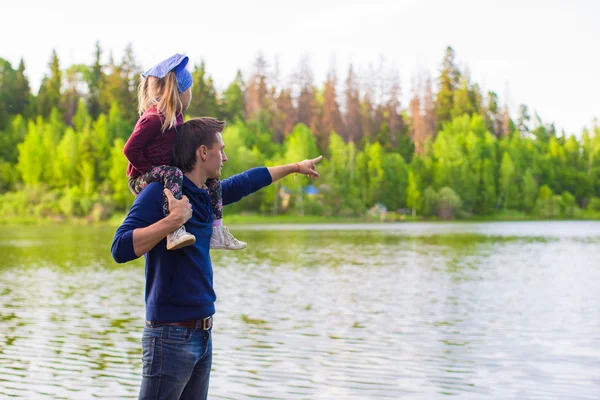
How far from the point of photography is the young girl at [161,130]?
3350 mm

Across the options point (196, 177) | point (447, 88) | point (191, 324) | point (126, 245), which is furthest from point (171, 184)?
point (447, 88)

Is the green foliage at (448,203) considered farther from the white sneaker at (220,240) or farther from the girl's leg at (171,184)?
the girl's leg at (171,184)

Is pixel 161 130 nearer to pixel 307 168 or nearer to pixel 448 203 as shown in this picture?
pixel 307 168

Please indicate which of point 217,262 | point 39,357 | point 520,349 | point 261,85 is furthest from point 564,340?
point 261,85

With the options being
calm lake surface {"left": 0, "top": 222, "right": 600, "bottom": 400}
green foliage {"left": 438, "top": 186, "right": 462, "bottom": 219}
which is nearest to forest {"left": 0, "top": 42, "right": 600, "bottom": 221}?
green foliage {"left": 438, "top": 186, "right": 462, "bottom": 219}

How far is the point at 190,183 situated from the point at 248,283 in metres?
17.7

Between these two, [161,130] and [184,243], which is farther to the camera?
[161,130]

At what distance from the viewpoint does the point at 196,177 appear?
3512 mm

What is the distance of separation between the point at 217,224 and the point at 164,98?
26.2 inches

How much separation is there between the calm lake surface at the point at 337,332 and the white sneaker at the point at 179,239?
16.2 feet

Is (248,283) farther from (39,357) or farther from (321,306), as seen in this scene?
(39,357)

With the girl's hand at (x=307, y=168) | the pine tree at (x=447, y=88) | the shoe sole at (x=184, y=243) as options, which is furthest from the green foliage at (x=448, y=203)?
the shoe sole at (x=184, y=243)

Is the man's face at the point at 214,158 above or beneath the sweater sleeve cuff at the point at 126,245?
above

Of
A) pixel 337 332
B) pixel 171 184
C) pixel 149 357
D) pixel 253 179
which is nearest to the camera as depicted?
pixel 171 184
